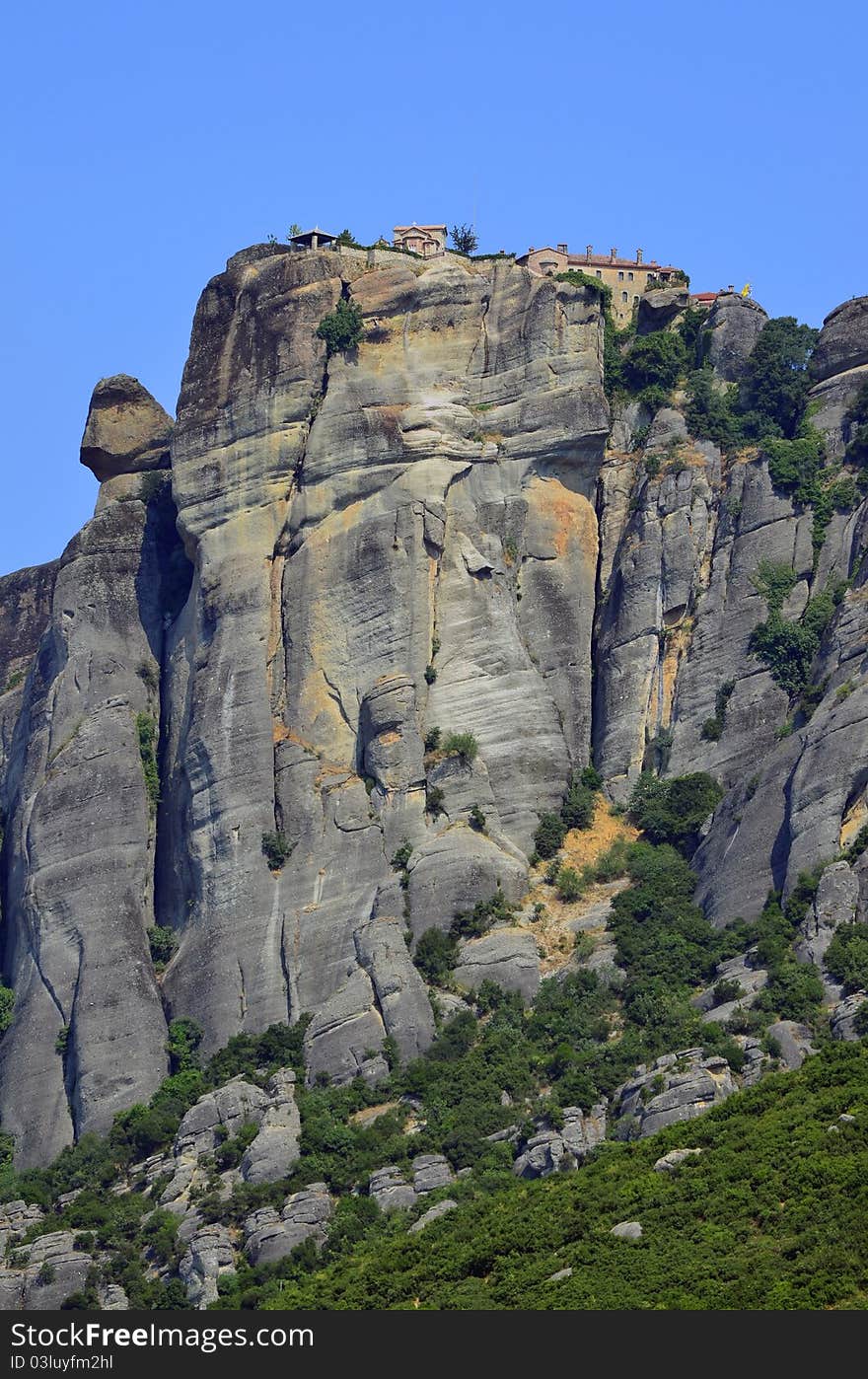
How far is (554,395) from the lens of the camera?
97562 mm

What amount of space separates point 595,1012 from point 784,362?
76.3 ft

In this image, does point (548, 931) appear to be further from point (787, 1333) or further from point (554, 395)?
point (787, 1333)

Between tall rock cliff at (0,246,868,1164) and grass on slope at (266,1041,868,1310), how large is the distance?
16827 millimetres

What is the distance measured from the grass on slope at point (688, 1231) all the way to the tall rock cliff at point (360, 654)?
1683 centimetres

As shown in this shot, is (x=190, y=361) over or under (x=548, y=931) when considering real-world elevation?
over

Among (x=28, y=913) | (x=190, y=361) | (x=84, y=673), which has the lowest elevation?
(x=28, y=913)

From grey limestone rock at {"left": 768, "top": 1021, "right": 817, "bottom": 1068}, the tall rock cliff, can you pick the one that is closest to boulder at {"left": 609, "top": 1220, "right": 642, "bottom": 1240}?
grey limestone rock at {"left": 768, "top": 1021, "right": 817, "bottom": 1068}

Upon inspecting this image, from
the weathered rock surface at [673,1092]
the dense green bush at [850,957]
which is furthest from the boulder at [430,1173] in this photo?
the dense green bush at [850,957]

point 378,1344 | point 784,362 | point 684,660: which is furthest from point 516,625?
point 378,1344

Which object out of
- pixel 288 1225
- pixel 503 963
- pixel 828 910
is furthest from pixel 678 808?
pixel 288 1225

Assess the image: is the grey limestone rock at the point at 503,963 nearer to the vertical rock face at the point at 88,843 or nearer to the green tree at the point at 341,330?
the vertical rock face at the point at 88,843

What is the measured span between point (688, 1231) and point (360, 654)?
33166mm

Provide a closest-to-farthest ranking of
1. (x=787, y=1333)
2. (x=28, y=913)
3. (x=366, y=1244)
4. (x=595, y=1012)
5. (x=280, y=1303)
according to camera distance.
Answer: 1. (x=787, y=1333)
2. (x=280, y=1303)
3. (x=366, y=1244)
4. (x=595, y=1012)
5. (x=28, y=913)

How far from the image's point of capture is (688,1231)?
208 ft
